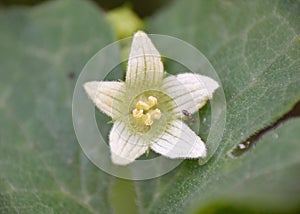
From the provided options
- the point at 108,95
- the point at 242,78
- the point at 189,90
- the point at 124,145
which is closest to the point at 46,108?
the point at 108,95

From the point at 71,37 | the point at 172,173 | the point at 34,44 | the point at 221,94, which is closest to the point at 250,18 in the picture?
the point at 221,94

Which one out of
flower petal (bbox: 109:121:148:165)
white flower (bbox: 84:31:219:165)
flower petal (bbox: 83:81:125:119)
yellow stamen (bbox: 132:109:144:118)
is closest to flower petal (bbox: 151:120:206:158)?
white flower (bbox: 84:31:219:165)

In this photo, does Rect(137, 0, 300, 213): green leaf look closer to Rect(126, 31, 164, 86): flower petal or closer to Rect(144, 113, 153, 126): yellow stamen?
Rect(144, 113, 153, 126): yellow stamen

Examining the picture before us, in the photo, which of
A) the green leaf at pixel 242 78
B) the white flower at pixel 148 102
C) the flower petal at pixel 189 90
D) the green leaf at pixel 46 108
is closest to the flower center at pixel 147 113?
the white flower at pixel 148 102

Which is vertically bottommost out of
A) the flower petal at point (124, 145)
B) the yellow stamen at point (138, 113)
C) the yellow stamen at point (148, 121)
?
the flower petal at point (124, 145)

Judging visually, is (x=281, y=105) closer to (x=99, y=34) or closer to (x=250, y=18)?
(x=250, y=18)

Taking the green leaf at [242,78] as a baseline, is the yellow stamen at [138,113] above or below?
A: below

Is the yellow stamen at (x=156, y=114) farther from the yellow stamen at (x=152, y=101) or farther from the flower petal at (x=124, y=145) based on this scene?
the flower petal at (x=124, y=145)
